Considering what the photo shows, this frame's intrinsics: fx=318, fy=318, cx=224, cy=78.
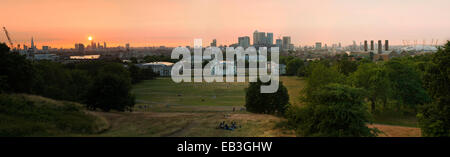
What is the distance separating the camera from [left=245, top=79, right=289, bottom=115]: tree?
102ft

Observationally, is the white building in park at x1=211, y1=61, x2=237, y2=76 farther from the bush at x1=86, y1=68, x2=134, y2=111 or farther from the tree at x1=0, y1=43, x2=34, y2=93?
the tree at x1=0, y1=43, x2=34, y2=93

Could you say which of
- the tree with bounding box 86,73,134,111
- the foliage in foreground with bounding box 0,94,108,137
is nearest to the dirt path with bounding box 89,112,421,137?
the foliage in foreground with bounding box 0,94,108,137

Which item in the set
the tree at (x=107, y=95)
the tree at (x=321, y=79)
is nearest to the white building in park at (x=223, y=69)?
the tree at (x=107, y=95)

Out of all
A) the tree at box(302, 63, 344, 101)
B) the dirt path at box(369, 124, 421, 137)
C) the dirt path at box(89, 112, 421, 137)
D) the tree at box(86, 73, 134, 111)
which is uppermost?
the tree at box(302, 63, 344, 101)

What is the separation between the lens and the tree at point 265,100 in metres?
31.1

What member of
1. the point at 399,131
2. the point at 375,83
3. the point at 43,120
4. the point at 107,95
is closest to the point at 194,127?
the point at 43,120

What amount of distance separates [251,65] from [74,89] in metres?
74.5

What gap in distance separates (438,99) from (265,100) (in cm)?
1623

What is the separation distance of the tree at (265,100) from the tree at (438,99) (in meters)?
13.9

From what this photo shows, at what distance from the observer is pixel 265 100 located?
1238 inches

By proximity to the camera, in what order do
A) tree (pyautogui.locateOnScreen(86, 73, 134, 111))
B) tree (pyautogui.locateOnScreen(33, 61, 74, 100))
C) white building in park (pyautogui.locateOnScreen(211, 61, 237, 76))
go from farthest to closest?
white building in park (pyautogui.locateOnScreen(211, 61, 237, 76))
tree (pyautogui.locateOnScreen(33, 61, 74, 100))
tree (pyautogui.locateOnScreen(86, 73, 134, 111))

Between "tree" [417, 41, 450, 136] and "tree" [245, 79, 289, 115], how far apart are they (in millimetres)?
13938

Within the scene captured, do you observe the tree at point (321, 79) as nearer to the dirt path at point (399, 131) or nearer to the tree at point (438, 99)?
the dirt path at point (399, 131)
